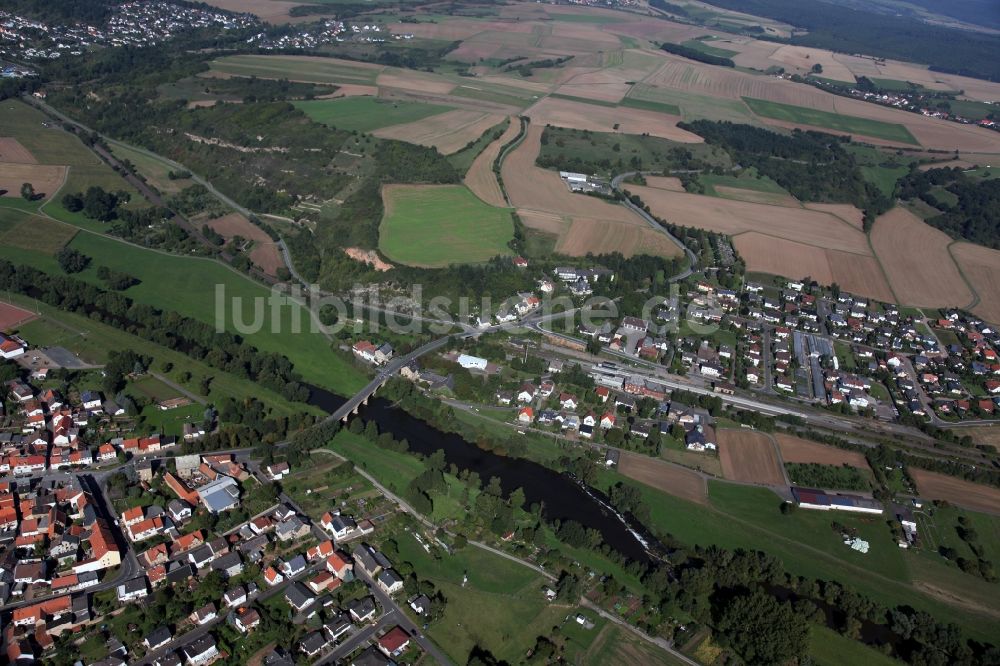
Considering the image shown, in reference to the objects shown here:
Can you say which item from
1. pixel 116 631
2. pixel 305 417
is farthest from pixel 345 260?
pixel 116 631

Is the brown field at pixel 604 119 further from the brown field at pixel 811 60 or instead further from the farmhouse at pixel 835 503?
the farmhouse at pixel 835 503

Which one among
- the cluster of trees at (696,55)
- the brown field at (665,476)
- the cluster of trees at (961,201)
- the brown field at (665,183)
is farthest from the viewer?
the cluster of trees at (696,55)

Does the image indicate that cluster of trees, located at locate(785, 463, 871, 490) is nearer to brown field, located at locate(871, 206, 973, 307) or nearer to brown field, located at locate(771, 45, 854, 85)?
brown field, located at locate(871, 206, 973, 307)

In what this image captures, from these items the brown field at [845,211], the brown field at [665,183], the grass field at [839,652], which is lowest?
the grass field at [839,652]

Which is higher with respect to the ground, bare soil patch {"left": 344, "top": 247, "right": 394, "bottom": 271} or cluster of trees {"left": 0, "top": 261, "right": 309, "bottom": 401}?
bare soil patch {"left": 344, "top": 247, "right": 394, "bottom": 271}

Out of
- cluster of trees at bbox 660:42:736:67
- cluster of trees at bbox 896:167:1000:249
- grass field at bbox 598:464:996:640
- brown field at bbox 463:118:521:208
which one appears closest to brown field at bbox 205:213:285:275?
brown field at bbox 463:118:521:208

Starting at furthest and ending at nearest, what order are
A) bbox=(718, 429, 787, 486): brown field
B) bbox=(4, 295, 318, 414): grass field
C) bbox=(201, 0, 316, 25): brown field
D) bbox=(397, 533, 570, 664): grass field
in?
bbox=(201, 0, 316, 25): brown field < bbox=(4, 295, 318, 414): grass field < bbox=(718, 429, 787, 486): brown field < bbox=(397, 533, 570, 664): grass field

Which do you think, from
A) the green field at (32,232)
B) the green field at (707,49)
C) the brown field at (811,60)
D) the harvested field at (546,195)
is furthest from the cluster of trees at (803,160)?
the green field at (32,232)
